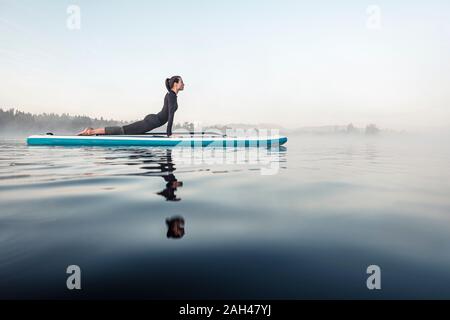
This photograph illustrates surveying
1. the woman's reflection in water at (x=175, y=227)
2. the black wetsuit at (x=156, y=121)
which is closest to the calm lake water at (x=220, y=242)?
the woman's reflection in water at (x=175, y=227)

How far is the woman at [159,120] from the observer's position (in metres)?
11.8

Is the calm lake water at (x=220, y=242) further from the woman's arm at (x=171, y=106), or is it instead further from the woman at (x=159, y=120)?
the woman at (x=159, y=120)

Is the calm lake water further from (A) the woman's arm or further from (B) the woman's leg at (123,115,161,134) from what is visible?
(B) the woman's leg at (123,115,161,134)

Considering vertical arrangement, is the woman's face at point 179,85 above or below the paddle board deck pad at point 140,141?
above

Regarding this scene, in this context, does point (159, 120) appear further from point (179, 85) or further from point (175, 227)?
point (175, 227)

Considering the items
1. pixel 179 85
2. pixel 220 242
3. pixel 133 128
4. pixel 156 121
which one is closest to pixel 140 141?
pixel 133 128

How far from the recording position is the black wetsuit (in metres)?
11.8

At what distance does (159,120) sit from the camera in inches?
485

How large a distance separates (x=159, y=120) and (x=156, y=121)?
0.54 ft

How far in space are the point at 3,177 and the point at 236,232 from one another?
14.8 ft

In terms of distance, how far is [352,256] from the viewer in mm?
1769

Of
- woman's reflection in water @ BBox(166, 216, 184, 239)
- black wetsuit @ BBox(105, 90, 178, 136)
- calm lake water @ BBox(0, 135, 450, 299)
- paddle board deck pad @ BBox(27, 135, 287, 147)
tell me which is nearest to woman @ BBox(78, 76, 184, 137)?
black wetsuit @ BBox(105, 90, 178, 136)

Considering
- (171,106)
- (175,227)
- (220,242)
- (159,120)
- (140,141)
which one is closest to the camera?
(220,242)
